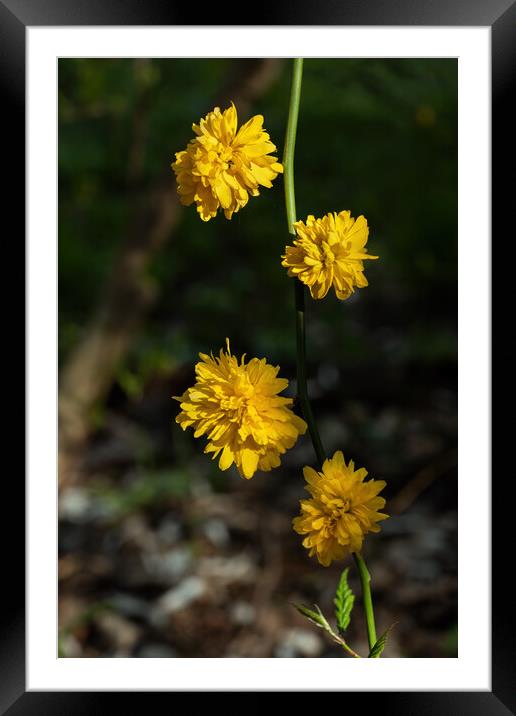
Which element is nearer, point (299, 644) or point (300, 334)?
point (300, 334)

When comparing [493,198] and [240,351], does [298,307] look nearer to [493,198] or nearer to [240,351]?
[493,198]

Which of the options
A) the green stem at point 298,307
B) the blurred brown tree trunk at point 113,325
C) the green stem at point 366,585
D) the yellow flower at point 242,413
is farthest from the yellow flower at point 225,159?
the blurred brown tree trunk at point 113,325

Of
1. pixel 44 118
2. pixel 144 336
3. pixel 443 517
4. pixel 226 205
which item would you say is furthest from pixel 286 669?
pixel 144 336

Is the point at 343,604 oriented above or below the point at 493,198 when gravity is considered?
below

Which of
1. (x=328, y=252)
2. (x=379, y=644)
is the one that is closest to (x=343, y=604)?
(x=379, y=644)

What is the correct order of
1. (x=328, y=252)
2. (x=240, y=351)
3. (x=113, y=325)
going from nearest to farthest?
(x=328, y=252) → (x=113, y=325) → (x=240, y=351)

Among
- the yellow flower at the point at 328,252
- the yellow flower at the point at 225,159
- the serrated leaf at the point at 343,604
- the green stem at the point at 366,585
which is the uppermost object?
the yellow flower at the point at 225,159

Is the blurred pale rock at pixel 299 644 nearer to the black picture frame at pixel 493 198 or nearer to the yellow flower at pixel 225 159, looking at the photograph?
the black picture frame at pixel 493 198
